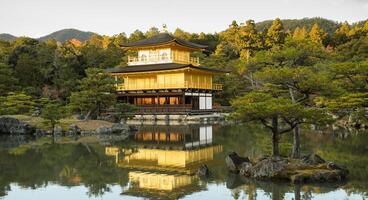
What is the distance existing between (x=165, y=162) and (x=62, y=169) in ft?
11.4

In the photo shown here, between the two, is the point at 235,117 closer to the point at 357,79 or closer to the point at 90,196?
the point at 90,196

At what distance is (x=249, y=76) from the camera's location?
23094 mm

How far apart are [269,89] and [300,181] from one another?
18.1 ft

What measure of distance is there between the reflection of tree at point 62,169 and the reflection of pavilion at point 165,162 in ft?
1.86

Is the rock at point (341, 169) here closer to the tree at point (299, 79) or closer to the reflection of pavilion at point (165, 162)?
the tree at point (299, 79)

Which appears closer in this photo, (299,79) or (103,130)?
(299,79)

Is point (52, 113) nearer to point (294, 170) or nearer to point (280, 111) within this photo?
point (280, 111)

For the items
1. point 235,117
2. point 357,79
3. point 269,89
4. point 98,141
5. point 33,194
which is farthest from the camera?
point 98,141

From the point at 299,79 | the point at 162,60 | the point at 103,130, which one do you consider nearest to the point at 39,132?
the point at 103,130

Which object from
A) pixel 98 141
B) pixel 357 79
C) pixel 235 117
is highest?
pixel 357 79

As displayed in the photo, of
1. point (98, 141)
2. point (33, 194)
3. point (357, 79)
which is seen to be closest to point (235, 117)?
point (33, 194)

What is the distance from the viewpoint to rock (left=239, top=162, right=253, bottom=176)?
12109 millimetres

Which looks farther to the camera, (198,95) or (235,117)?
(198,95)

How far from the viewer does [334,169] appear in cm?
1166
